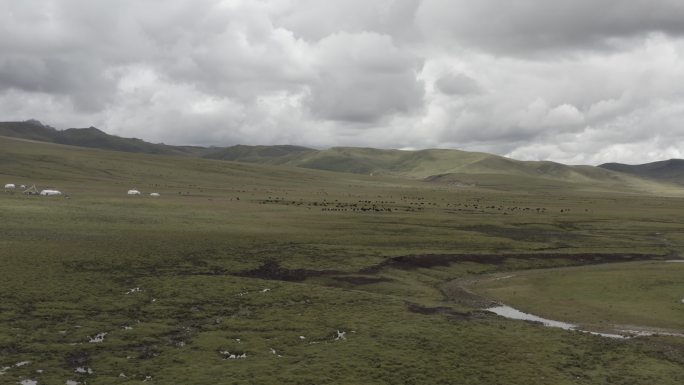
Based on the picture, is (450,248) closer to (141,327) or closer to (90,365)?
(141,327)

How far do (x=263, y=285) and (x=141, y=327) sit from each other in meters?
15.1

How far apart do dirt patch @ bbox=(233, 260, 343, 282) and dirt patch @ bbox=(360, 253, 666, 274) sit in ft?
17.5

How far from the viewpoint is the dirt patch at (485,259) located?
62.2m

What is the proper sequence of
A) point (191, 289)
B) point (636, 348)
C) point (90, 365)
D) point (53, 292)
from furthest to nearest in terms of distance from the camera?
point (191, 289) < point (53, 292) < point (636, 348) < point (90, 365)

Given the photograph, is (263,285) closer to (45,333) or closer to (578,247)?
(45,333)

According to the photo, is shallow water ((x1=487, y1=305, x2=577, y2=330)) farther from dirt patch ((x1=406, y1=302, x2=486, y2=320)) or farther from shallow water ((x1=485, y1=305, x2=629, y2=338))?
dirt patch ((x1=406, y1=302, x2=486, y2=320))

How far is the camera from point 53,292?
40.9 meters

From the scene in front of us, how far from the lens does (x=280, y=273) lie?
5497cm

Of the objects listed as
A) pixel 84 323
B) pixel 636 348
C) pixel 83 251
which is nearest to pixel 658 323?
pixel 636 348

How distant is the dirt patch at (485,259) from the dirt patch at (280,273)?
5.32 m

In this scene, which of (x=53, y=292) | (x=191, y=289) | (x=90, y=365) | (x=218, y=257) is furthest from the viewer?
(x=218, y=257)

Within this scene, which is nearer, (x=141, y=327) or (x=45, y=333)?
(x=45, y=333)

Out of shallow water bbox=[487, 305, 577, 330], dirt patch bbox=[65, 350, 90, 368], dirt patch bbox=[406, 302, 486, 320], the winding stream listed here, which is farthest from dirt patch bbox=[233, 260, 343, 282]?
dirt patch bbox=[65, 350, 90, 368]

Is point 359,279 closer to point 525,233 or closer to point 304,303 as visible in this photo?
point 304,303
